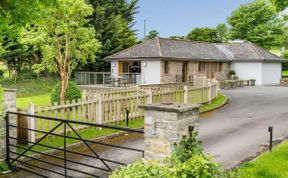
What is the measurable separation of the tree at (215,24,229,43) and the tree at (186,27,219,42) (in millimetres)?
2888

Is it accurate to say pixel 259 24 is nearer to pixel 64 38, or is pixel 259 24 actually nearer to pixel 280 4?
pixel 280 4

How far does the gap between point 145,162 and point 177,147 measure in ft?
2.22

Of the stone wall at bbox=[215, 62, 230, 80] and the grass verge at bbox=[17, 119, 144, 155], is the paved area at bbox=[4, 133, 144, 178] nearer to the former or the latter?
the grass verge at bbox=[17, 119, 144, 155]

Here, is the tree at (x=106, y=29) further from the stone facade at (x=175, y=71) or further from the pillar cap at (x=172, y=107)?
the pillar cap at (x=172, y=107)

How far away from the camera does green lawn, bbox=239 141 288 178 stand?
24.1ft

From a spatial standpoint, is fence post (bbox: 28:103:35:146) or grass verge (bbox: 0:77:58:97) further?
grass verge (bbox: 0:77:58:97)

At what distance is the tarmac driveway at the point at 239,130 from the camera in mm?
9866

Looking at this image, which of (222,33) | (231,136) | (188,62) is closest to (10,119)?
(231,136)

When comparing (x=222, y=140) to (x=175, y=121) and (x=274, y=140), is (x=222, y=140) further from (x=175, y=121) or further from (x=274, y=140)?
(x=175, y=121)

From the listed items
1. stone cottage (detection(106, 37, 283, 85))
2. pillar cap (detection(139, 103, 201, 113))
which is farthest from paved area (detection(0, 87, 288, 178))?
stone cottage (detection(106, 37, 283, 85))

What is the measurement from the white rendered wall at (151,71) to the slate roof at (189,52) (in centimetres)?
72

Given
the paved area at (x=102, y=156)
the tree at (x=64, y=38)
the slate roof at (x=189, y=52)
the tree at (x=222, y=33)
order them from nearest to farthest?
the paved area at (x=102, y=156)
the tree at (x=64, y=38)
the slate roof at (x=189, y=52)
the tree at (x=222, y=33)

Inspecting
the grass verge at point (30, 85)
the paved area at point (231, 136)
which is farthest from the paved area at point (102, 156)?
the grass verge at point (30, 85)

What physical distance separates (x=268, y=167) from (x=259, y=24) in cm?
5896
